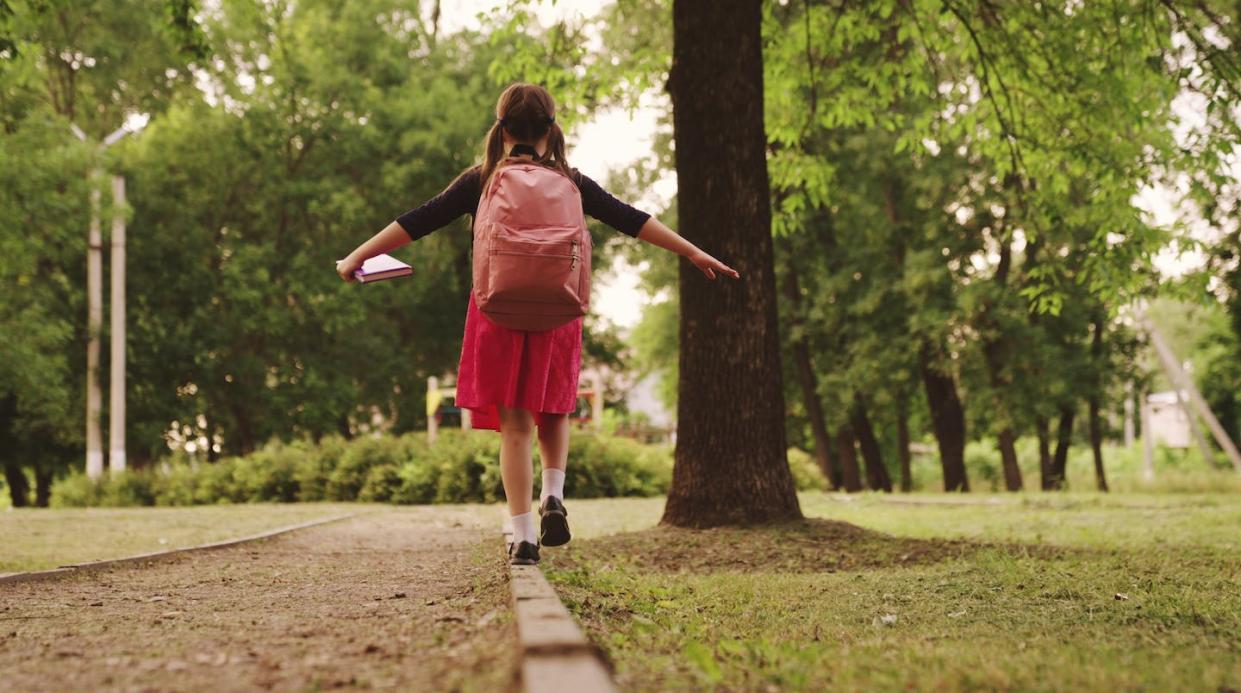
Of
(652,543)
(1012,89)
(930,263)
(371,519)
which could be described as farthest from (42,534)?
(930,263)

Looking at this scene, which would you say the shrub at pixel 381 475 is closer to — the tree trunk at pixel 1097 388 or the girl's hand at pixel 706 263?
the girl's hand at pixel 706 263

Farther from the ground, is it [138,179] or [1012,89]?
[138,179]

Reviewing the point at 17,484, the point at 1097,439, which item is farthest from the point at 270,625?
the point at 17,484

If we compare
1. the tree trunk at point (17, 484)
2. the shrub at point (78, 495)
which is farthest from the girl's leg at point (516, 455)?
the tree trunk at point (17, 484)

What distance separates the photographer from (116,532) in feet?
35.4

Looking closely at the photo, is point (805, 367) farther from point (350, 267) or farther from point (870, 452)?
point (350, 267)

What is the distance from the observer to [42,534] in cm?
1059

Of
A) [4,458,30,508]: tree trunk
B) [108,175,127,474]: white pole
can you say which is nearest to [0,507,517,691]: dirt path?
[108,175,127,474]: white pole

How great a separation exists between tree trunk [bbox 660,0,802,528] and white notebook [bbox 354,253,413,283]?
322 centimetres

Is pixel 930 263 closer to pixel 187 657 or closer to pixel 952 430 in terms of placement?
pixel 952 430

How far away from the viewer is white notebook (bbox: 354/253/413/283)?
500cm

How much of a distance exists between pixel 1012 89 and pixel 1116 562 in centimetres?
568

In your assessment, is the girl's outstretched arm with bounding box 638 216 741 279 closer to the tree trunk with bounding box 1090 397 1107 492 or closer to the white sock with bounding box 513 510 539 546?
the white sock with bounding box 513 510 539 546

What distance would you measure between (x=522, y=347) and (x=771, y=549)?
2.74 m
